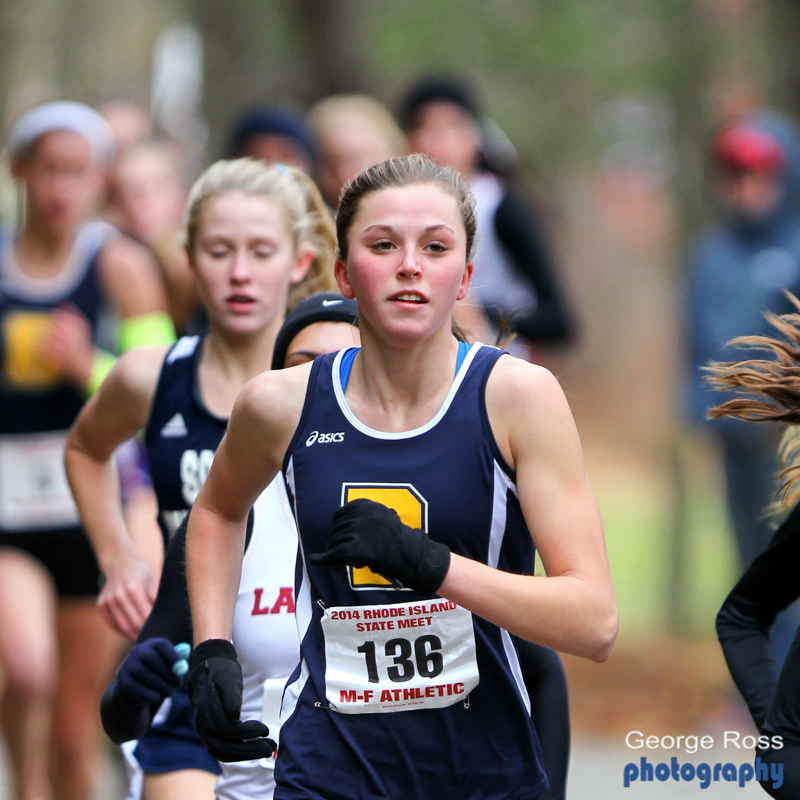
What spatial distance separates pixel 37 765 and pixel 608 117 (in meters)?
11.1

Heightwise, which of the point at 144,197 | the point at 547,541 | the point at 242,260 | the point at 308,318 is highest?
the point at 144,197

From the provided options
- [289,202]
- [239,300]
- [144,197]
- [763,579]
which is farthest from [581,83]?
[763,579]

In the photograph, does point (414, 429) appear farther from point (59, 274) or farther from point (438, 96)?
point (438, 96)

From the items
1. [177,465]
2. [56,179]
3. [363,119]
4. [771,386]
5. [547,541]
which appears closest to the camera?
[547,541]

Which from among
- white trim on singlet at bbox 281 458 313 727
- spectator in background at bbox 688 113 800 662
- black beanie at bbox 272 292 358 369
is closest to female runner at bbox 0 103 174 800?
black beanie at bbox 272 292 358 369

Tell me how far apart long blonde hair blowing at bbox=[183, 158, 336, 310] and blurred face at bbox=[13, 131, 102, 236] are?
1534 mm

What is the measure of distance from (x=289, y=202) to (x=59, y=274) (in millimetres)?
1746

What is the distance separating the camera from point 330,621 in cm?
251

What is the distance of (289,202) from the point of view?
12.0 ft

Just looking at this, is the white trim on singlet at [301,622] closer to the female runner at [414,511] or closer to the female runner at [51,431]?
the female runner at [414,511]

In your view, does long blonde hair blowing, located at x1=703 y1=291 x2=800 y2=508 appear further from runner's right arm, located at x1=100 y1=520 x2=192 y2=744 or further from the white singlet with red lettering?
runner's right arm, located at x1=100 y1=520 x2=192 y2=744

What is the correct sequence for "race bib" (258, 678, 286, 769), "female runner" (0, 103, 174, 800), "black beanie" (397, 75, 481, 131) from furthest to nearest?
"black beanie" (397, 75, 481, 131)
"female runner" (0, 103, 174, 800)
"race bib" (258, 678, 286, 769)

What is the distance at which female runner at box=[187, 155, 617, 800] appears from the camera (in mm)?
2389

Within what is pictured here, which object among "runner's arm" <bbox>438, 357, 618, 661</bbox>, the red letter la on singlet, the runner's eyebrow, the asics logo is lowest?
the red letter la on singlet
